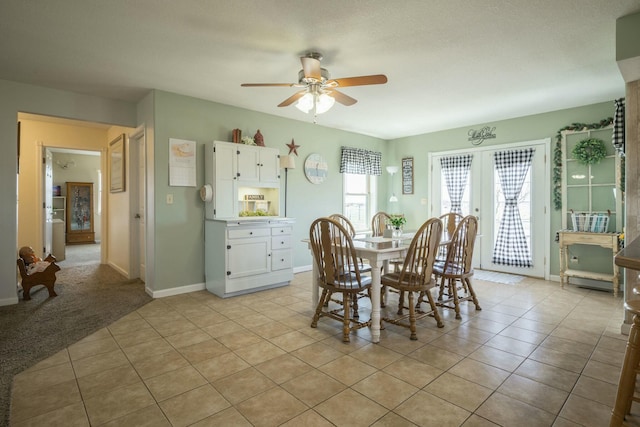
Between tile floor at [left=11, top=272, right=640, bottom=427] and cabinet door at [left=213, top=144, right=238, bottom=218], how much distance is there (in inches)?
53.4

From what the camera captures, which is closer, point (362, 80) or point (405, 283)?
point (362, 80)

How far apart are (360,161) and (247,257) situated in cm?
313

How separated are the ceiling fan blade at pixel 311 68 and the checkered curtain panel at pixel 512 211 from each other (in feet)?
12.5

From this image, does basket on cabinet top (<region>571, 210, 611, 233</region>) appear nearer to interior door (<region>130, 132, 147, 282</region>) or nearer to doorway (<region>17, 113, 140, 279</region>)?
interior door (<region>130, 132, 147, 282</region>)

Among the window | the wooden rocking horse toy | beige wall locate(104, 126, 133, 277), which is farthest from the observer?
the window

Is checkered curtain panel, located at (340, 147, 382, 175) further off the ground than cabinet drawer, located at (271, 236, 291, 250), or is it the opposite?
checkered curtain panel, located at (340, 147, 382, 175)

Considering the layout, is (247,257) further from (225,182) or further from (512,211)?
(512,211)

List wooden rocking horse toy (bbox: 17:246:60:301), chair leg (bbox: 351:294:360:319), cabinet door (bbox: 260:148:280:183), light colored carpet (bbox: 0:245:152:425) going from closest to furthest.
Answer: light colored carpet (bbox: 0:245:152:425) < chair leg (bbox: 351:294:360:319) < wooden rocking horse toy (bbox: 17:246:60:301) < cabinet door (bbox: 260:148:280:183)

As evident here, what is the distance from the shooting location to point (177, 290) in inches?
162

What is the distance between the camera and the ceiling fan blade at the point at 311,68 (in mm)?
2762

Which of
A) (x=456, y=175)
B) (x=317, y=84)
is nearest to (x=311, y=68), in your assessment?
(x=317, y=84)

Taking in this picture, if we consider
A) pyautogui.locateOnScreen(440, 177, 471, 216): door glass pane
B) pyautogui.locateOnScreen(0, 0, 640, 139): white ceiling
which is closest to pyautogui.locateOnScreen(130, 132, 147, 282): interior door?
pyautogui.locateOnScreen(0, 0, 640, 139): white ceiling

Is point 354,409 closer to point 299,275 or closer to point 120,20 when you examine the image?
point 120,20

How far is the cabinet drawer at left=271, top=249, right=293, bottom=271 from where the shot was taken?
4355 millimetres
